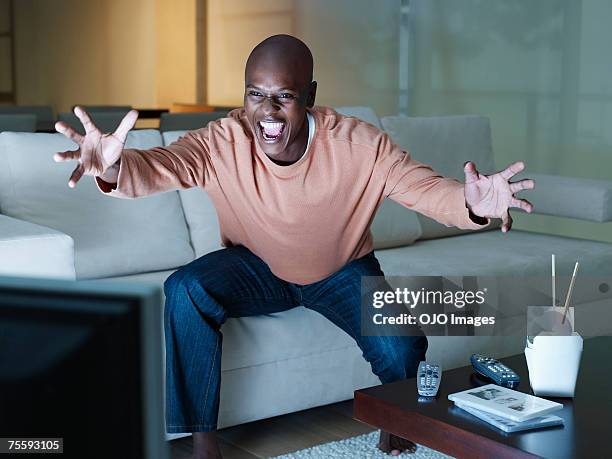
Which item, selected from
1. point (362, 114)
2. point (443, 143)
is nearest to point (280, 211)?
point (362, 114)

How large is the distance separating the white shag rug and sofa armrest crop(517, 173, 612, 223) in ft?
4.15

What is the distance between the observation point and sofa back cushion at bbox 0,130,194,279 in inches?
94.7

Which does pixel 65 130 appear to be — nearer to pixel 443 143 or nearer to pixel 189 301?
pixel 189 301

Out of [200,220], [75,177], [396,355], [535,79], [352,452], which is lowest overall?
[352,452]

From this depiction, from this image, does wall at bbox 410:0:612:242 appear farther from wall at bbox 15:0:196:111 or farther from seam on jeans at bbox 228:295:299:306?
wall at bbox 15:0:196:111

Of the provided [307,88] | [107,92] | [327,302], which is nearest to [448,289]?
[327,302]

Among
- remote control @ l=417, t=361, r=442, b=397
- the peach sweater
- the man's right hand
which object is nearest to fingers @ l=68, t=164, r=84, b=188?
the man's right hand

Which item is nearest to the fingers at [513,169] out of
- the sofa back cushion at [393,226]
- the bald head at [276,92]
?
the bald head at [276,92]

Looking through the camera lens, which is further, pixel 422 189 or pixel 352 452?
pixel 352 452

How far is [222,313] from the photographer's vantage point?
81.7 inches

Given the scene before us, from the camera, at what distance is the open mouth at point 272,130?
2.02 meters

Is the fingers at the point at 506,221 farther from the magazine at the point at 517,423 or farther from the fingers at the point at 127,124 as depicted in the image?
the fingers at the point at 127,124

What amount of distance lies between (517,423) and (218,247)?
1303mm

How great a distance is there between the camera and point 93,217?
8.04 feet
